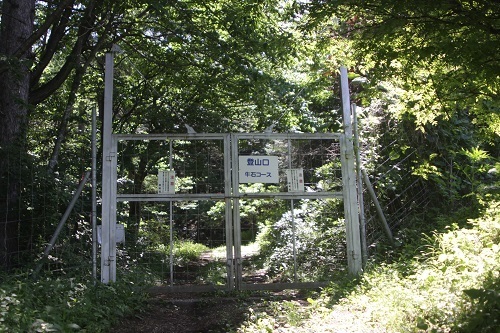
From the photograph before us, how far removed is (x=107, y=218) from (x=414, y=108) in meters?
4.64

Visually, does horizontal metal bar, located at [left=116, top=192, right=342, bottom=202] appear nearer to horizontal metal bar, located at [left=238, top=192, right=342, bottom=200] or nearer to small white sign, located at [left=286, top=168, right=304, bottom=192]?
horizontal metal bar, located at [left=238, top=192, right=342, bottom=200]

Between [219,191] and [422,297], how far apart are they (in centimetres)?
411

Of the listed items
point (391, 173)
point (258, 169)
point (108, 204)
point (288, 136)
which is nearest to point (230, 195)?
point (258, 169)

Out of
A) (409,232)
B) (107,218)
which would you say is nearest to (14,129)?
(107,218)

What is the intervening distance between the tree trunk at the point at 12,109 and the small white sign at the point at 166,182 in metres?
2.07

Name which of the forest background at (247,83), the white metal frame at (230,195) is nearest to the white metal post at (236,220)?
the white metal frame at (230,195)

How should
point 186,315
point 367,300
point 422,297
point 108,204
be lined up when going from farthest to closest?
point 108,204, point 186,315, point 367,300, point 422,297

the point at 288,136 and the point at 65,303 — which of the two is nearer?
the point at 65,303

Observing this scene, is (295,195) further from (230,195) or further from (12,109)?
(12,109)

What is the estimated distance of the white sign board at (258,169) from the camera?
24.4ft

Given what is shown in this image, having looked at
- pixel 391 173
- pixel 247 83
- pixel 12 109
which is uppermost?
pixel 247 83

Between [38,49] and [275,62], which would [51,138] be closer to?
[38,49]

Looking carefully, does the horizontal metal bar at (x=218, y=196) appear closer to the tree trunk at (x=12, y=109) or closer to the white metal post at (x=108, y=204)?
the white metal post at (x=108, y=204)

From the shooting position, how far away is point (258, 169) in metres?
7.47
